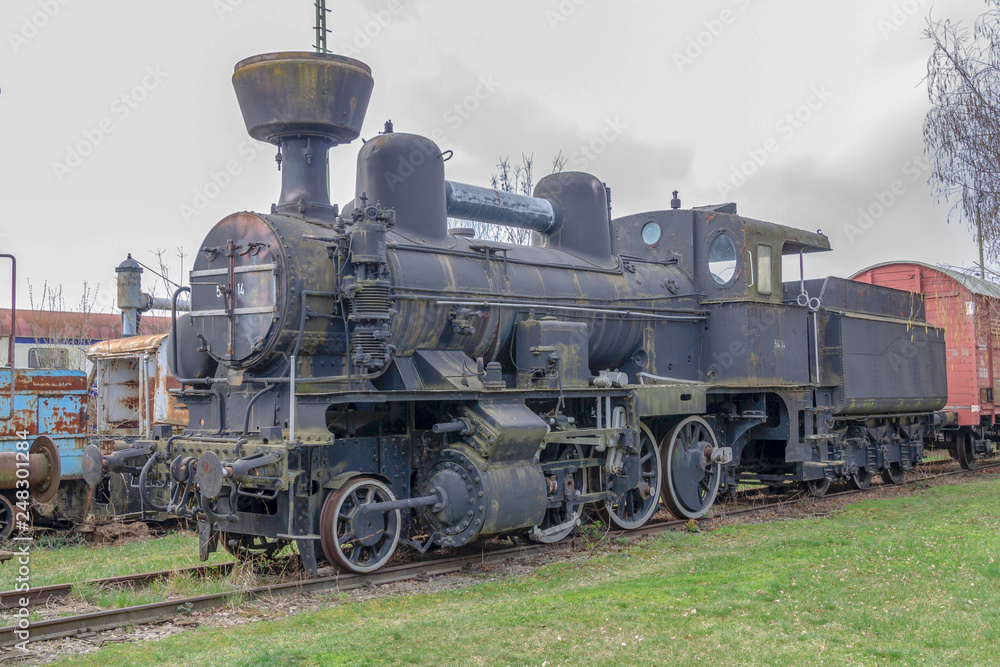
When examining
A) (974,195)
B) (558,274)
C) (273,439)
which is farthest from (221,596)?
(974,195)

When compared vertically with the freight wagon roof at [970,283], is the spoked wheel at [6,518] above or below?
below

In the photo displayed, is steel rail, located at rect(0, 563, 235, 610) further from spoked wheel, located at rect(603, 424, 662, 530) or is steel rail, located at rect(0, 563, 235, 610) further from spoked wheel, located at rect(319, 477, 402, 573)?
spoked wheel, located at rect(603, 424, 662, 530)

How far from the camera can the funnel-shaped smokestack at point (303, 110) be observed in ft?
29.4

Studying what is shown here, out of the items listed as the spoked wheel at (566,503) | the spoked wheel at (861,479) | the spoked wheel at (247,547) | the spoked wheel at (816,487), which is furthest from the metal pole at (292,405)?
the spoked wheel at (861,479)

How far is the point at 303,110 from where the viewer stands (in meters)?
9.05

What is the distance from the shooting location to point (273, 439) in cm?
783

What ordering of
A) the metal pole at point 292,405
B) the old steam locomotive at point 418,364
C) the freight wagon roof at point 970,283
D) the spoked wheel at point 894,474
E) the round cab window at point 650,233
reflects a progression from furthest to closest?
1. the freight wagon roof at point 970,283
2. the spoked wheel at point 894,474
3. the round cab window at point 650,233
4. the old steam locomotive at point 418,364
5. the metal pole at point 292,405

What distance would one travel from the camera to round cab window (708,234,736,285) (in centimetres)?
1259

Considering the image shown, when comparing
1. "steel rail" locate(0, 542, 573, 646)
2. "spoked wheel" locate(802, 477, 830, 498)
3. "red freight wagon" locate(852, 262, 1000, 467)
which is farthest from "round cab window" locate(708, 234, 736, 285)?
"red freight wagon" locate(852, 262, 1000, 467)

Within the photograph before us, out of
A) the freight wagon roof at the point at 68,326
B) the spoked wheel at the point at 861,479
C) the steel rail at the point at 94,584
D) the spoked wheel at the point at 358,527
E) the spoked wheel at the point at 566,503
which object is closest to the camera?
the steel rail at the point at 94,584

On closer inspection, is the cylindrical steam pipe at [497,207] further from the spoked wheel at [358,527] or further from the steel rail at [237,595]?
the steel rail at [237,595]

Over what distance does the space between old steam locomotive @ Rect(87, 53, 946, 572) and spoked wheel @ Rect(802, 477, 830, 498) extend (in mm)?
1400

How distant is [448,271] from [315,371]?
1819 mm

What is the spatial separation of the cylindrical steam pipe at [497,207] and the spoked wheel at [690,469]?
3.21 meters
